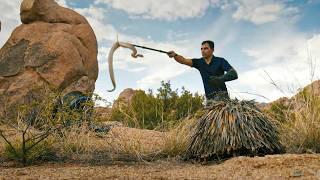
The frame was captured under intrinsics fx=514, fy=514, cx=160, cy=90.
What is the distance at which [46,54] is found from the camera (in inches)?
595

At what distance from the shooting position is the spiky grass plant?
20.0 feet

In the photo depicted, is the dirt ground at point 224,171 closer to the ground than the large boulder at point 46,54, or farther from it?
closer to the ground

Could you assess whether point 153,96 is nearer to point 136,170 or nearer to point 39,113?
point 39,113

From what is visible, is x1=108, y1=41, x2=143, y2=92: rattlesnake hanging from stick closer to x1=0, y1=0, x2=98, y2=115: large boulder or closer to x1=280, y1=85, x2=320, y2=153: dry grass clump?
x1=280, y1=85, x2=320, y2=153: dry grass clump

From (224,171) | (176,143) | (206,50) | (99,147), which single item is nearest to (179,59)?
(206,50)

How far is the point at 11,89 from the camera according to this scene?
47.4ft

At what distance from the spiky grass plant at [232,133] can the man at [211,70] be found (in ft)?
1.31

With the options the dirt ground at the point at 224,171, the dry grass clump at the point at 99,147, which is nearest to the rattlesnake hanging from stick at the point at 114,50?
the dry grass clump at the point at 99,147

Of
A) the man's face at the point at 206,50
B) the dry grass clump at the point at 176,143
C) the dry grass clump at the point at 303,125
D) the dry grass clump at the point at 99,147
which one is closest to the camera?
the dry grass clump at the point at 303,125

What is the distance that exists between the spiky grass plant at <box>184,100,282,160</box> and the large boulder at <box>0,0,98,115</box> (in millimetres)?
7559

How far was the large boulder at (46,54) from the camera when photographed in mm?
14484

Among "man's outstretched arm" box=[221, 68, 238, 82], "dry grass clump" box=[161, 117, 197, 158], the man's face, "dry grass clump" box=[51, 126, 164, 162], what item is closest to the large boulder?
"dry grass clump" box=[51, 126, 164, 162]

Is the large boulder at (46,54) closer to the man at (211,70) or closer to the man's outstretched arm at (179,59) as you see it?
the man's outstretched arm at (179,59)

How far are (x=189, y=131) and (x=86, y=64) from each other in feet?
31.6
